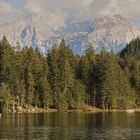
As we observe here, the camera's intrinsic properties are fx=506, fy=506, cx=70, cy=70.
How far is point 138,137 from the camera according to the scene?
8294 cm

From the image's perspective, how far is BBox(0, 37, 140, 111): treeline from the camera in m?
171

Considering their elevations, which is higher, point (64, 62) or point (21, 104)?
point (64, 62)

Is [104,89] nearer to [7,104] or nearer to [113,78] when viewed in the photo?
[113,78]

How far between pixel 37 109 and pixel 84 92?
2388cm

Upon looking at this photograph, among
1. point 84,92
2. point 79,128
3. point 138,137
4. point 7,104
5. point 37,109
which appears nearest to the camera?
point 138,137

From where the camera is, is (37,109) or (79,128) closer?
(79,128)

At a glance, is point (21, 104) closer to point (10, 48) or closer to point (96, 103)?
point (10, 48)

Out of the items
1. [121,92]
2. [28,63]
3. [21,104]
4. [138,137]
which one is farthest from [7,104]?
[138,137]

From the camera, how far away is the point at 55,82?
183375 mm

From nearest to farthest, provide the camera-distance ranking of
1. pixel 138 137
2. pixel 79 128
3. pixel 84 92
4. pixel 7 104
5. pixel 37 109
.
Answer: pixel 138 137, pixel 79 128, pixel 7 104, pixel 37 109, pixel 84 92

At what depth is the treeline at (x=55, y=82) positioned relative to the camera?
561 ft

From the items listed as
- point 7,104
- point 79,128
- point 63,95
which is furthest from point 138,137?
point 63,95

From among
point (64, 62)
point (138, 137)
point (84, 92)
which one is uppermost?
point (64, 62)

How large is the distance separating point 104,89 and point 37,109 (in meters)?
30.2
